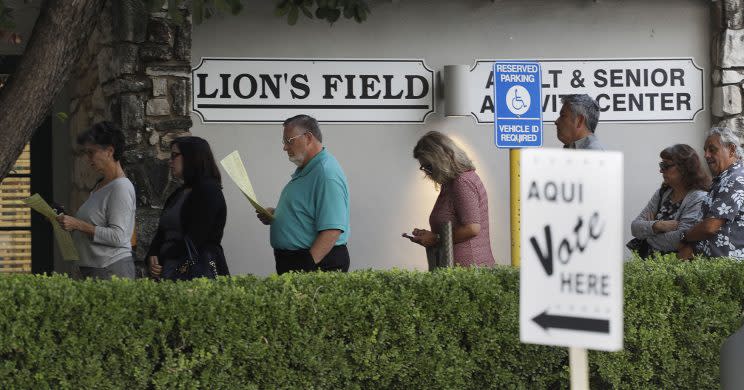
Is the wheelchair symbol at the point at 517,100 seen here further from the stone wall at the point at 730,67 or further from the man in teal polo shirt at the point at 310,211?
the stone wall at the point at 730,67

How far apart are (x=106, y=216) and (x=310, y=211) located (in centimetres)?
116

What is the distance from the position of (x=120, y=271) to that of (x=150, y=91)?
2.09m

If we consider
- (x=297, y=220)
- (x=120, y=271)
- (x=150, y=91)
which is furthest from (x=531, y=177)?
(x=150, y=91)

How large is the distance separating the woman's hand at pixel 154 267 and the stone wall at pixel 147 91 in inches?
65.6

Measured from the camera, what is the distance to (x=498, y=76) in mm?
7348

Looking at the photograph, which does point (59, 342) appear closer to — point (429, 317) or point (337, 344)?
point (337, 344)

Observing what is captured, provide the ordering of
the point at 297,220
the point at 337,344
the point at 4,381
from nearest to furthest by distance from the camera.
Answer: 1. the point at 4,381
2. the point at 337,344
3. the point at 297,220

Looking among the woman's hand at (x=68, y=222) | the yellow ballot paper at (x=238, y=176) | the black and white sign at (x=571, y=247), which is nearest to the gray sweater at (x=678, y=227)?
the yellow ballot paper at (x=238, y=176)

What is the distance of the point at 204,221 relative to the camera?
6.18m

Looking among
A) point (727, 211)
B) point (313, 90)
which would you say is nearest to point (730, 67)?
point (727, 211)

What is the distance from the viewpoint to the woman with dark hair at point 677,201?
22.5 ft

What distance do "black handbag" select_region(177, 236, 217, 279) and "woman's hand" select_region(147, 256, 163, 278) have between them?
7.1 inches

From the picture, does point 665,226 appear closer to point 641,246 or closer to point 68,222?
point 641,246

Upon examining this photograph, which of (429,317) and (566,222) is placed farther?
(429,317)
